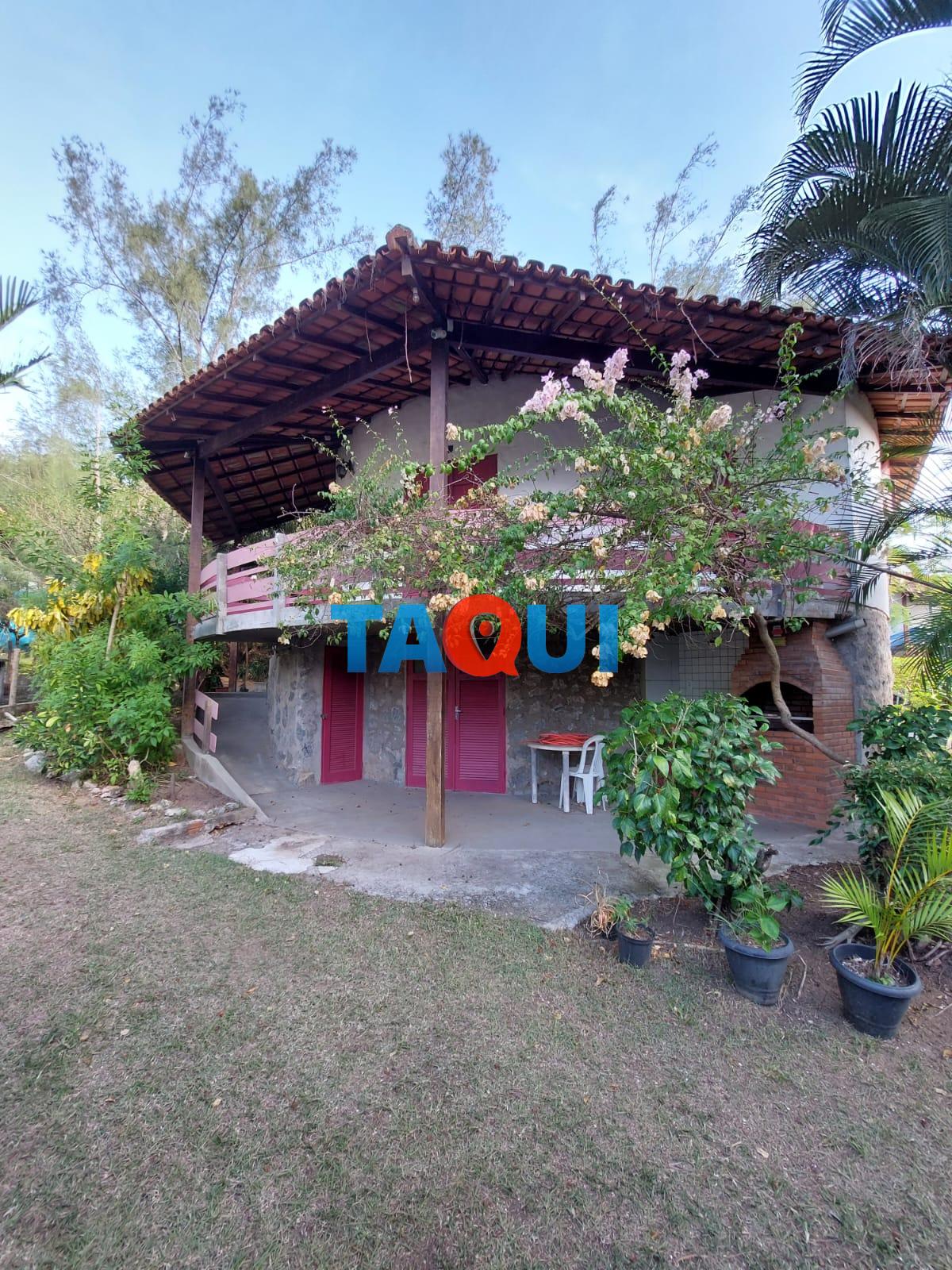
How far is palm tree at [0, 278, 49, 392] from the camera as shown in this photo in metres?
4.16

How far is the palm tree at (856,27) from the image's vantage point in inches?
153

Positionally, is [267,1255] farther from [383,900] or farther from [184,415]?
[184,415]

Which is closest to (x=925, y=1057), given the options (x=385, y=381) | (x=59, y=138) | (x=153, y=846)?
(x=153, y=846)

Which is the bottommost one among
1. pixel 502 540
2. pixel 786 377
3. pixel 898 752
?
pixel 898 752

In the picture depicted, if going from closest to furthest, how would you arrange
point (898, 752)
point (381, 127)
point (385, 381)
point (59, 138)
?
point (898, 752) < point (385, 381) < point (381, 127) < point (59, 138)

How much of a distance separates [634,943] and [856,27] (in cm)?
659

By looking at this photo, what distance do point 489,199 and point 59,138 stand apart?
36.1 feet

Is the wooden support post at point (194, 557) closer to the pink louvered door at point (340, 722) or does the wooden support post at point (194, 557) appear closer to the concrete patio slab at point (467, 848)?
the concrete patio slab at point (467, 848)

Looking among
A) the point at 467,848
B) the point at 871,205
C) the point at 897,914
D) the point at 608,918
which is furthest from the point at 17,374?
the point at 897,914

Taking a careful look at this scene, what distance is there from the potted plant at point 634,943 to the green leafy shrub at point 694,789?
40 centimetres

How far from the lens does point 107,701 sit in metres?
7.70

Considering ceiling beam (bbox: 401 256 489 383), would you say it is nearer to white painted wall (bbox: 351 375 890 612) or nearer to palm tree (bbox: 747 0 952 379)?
white painted wall (bbox: 351 375 890 612)

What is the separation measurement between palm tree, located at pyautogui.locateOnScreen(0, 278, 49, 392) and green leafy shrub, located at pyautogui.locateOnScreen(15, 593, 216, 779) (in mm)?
3911

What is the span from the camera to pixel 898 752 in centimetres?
429
